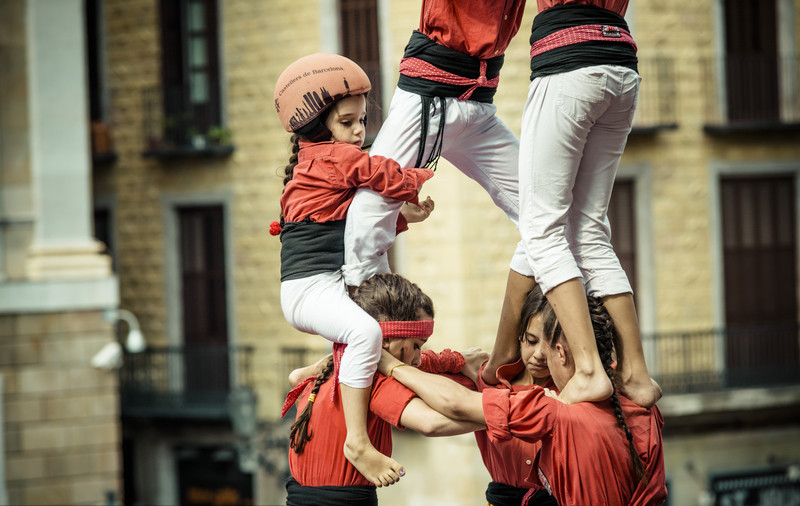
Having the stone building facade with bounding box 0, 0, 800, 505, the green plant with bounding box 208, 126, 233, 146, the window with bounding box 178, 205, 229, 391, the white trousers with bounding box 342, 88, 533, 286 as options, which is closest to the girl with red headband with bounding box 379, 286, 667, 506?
the white trousers with bounding box 342, 88, 533, 286

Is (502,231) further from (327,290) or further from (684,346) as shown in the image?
(327,290)

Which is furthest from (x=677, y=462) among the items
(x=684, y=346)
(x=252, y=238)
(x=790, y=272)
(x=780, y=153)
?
(x=252, y=238)

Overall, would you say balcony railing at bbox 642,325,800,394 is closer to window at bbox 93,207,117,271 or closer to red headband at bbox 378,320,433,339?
window at bbox 93,207,117,271

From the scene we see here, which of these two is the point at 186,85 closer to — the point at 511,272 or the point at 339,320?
the point at 511,272

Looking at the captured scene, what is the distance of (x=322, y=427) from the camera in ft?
12.6

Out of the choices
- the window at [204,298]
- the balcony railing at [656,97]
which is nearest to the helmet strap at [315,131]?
the balcony railing at [656,97]

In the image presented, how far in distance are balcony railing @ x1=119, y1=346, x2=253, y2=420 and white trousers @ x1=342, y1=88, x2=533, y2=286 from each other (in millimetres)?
11817

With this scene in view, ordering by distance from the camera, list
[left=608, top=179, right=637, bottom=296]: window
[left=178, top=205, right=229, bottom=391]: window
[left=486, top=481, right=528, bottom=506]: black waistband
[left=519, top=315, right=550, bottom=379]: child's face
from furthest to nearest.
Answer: [left=178, top=205, right=229, bottom=391]: window < [left=608, top=179, right=637, bottom=296]: window < [left=486, top=481, right=528, bottom=506]: black waistband < [left=519, top=315, right=550, bottom=379]: child's face

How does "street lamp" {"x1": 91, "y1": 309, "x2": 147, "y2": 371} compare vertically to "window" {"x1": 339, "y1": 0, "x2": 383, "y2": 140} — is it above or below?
below

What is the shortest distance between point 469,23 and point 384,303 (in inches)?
36.5

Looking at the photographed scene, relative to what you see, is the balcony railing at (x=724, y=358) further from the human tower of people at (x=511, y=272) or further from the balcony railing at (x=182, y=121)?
the human tower of people at (x=511, y=272)

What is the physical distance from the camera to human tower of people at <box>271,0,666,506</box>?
143 inches

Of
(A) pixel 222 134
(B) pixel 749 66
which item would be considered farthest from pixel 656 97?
(A) pixel 222 134

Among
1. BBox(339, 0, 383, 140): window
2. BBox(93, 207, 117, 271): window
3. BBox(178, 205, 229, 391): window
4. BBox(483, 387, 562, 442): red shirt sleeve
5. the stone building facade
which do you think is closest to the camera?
BBox(483, 387, 562, 442): red shirt sleeve
